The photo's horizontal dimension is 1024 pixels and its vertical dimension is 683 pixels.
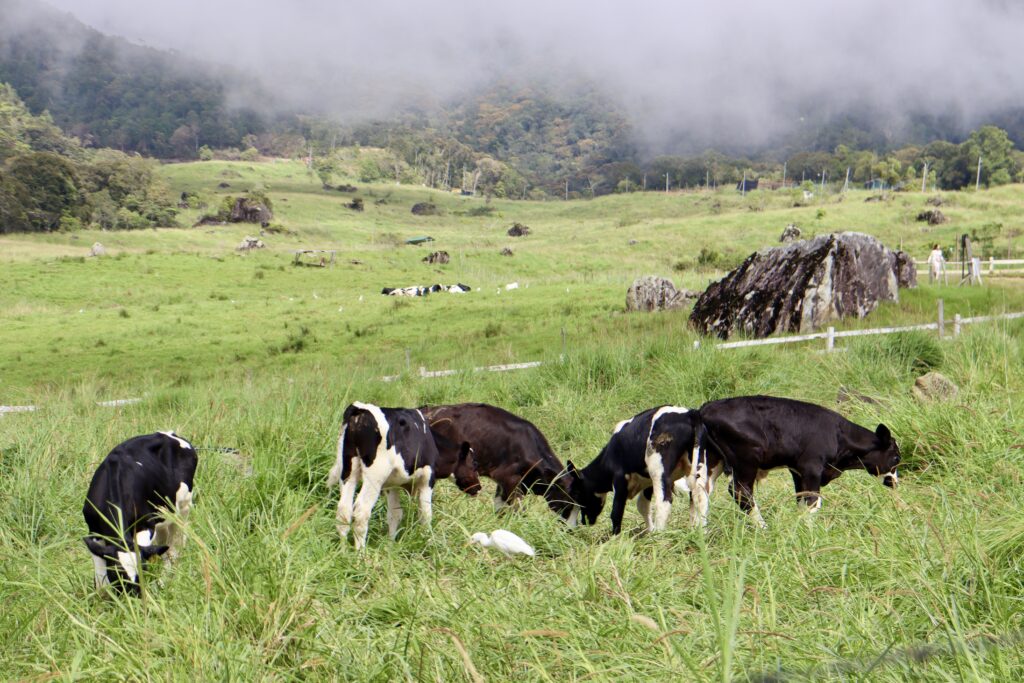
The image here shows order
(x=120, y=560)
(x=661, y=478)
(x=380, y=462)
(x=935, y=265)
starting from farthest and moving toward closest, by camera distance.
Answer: (x=935, y=265)
(x=661, y=478)
(x=380, y=462)
(x=120, y=560)

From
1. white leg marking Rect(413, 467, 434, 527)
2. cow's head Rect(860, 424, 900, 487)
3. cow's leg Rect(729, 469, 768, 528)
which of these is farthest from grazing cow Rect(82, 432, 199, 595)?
cow's head Rect(860, 424, 900, 487)

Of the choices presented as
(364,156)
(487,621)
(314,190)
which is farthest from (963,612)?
(364,156)

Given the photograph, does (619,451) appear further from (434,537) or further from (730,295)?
(730,295)

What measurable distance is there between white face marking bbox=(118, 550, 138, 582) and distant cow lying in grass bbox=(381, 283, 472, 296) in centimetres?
3167

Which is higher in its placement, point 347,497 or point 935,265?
point 935,265

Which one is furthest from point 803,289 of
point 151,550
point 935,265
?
point 151,550

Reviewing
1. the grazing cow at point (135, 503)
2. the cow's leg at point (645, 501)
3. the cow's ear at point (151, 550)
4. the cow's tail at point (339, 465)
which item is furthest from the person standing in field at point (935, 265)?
the cow's ear at point (151, 550)

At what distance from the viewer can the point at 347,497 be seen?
5.60 meters

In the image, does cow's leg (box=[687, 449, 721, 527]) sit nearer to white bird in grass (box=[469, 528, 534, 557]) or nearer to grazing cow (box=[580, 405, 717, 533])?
grazing cow (box=[580, 405, 717, 533])

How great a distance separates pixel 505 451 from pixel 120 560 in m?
3.59

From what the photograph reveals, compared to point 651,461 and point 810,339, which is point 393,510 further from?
point 810,339

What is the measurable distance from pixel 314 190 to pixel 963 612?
5214 inches

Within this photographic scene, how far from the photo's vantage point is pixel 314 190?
424 feet

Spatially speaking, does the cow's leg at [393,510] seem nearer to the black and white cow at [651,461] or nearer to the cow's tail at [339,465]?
the cow's tail at [339,465]
